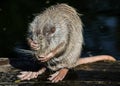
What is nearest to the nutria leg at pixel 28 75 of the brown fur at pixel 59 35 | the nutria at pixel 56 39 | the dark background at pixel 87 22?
the nutria at pixel 56 39

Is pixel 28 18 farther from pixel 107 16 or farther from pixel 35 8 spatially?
pixel 107 16

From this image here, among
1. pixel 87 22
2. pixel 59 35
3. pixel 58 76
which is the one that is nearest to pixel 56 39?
pixel 59 35

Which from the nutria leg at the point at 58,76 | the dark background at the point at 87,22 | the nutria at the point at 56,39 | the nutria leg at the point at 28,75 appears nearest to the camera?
the nutria at the point at 56,39

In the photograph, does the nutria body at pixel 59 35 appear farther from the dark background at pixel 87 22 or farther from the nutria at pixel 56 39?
the dark background at pixel 87 22

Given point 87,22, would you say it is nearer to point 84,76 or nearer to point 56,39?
point 84,76

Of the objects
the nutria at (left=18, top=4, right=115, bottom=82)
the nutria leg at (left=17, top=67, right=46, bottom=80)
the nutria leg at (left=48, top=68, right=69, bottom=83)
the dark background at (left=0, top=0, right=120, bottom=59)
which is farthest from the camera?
the dark background at (left=0, top=0, right=120, bottom=59)

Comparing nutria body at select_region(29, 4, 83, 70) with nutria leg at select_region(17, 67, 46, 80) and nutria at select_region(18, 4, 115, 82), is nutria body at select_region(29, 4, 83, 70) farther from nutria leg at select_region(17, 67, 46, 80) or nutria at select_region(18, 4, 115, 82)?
nutria leg at select_region(17, 67, 46, 80)

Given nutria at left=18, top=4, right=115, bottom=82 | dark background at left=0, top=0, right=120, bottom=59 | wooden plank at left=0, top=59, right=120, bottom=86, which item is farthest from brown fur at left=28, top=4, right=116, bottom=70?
dark background at left=0, top=0, right=120, bottom=59
